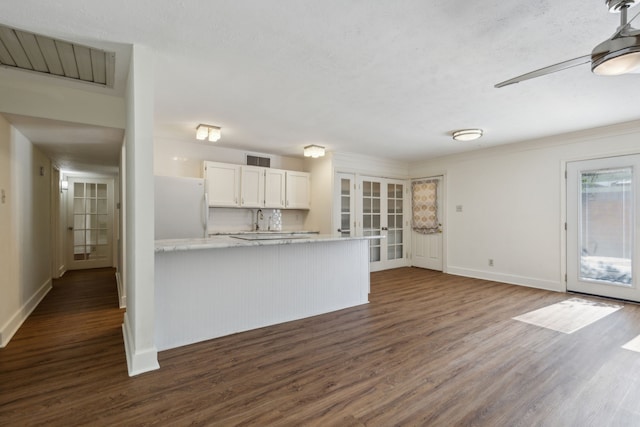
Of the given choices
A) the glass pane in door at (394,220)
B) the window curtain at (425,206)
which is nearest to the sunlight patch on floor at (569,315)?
the window curtain at (425,206)

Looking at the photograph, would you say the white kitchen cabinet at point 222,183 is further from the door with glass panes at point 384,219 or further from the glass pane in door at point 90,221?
the glass pane in door at point 90,221

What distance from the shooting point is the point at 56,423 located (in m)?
1.73

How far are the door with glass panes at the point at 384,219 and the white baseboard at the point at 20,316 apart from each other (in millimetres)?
5034

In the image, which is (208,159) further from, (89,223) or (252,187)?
(89,223)

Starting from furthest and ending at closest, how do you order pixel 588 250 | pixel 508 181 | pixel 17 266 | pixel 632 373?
1. pixel 508 181
2. pixel 588 250
3. pixel 17 266
4. pixel 632 373

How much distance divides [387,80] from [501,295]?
139 inches

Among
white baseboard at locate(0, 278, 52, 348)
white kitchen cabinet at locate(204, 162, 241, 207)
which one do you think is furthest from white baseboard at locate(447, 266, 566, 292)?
white baseboard at locate(0, 278, 52, 348)

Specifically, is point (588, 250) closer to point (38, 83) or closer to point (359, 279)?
point (359, 279)

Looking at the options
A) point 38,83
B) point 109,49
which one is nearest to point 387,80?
point 109,49

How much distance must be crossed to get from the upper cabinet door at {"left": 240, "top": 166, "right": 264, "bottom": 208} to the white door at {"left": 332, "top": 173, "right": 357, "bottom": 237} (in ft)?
4.50

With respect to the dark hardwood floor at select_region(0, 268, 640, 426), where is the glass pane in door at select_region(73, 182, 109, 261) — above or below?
above

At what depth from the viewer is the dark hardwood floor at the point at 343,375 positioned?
1.81 meters

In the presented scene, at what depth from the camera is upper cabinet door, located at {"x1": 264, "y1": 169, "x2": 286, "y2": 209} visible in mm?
5508

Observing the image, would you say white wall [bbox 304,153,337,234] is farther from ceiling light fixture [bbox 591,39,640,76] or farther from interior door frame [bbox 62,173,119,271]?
interior door frame [bbox 62,173,119,271]
